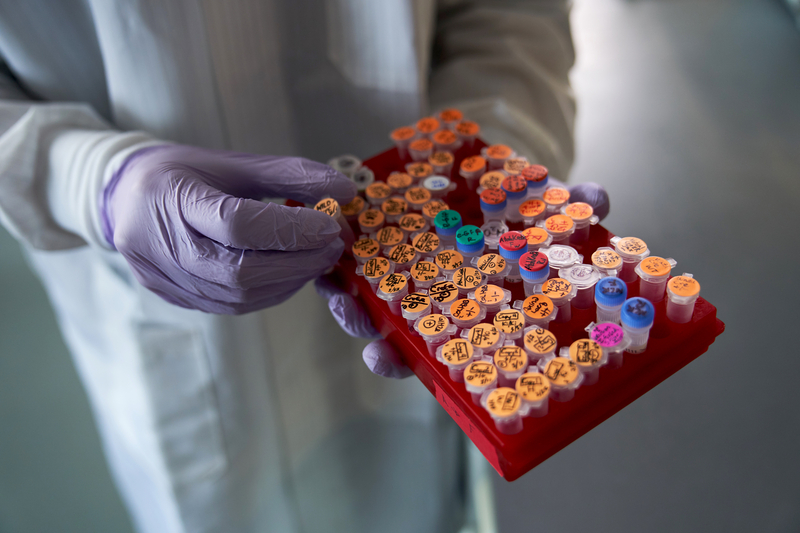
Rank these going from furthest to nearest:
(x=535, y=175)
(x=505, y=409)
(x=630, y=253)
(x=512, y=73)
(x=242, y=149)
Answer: (x=512, y=73) < (x=242, y=149) < (x=535, y=175) < (x=630, y=253) < (x=505, y=409)

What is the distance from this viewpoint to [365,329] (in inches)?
25.6

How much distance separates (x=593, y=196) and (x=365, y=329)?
35 cm

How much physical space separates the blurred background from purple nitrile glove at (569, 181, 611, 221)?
43cm

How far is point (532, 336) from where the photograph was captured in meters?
0.51

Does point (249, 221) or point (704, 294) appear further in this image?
point (704, 294)

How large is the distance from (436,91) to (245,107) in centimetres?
37

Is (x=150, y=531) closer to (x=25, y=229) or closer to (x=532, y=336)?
(x=25, y=229)

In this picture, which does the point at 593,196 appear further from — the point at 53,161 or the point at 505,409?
the point at 53,161

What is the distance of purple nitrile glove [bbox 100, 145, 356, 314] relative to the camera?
590 millimetres

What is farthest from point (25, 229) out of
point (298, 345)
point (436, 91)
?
point (436, 91)

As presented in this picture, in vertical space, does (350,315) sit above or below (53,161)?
below

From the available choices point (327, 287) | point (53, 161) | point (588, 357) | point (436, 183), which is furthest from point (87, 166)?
point (588, 357)

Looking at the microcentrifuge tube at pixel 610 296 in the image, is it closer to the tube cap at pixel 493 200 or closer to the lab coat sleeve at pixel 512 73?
the tube cap at pixel 493 200

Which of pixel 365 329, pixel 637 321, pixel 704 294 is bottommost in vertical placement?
pixel 704 294
